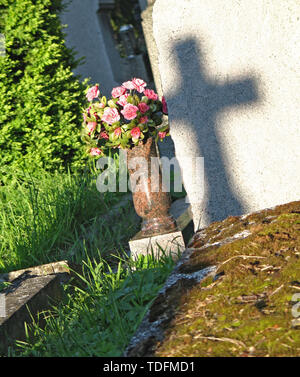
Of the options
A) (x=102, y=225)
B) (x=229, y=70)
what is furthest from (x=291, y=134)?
(x=102, y=225)

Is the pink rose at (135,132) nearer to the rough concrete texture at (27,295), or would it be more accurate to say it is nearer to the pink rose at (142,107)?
the pink rose at (142,107)

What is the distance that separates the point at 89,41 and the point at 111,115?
690cm

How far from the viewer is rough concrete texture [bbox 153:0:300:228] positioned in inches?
116

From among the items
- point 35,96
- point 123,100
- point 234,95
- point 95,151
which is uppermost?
point 35,96

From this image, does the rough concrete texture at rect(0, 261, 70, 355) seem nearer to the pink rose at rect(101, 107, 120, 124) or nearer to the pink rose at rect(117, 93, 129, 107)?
the pink rose at rect(101, 107, 120, 124)

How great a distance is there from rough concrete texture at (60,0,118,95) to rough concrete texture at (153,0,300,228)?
6.28 metres

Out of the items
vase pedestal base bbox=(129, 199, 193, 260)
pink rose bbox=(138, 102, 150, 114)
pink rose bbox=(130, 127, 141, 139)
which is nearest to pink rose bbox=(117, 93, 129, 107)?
pink rose bbox=(138, 102, 150, 114)

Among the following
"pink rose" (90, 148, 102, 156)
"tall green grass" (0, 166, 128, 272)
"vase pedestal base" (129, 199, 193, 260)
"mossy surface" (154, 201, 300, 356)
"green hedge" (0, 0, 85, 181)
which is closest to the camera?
"mossy surface" (154, 201, 300, 356)

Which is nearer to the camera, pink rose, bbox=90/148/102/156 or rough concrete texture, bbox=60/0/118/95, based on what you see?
pink rose, bbox=90/148/102/156

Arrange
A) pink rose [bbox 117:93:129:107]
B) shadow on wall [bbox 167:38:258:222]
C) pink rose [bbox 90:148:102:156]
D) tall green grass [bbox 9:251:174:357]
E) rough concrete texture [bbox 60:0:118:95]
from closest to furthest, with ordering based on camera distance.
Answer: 1. tall green grass [bbox 9:251:174:357]
2. shadow on wall [bbox 167:38:258:222]
3. pink rose [bbox 117:93:129:107]
4. pink rose [bbox 90:148:102:156]
5. rough concrete texture [bbox 60:0:118:95]

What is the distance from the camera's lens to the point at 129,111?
3631 millimetres

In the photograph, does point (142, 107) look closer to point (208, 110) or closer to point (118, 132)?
point (118, 132)

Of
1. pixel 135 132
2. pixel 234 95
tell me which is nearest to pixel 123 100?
pixel 135 132

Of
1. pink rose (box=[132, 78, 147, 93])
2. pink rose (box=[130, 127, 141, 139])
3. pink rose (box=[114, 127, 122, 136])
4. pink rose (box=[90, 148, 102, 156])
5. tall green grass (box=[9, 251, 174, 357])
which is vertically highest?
pink rose (box=[132, 78, 147, 93])
